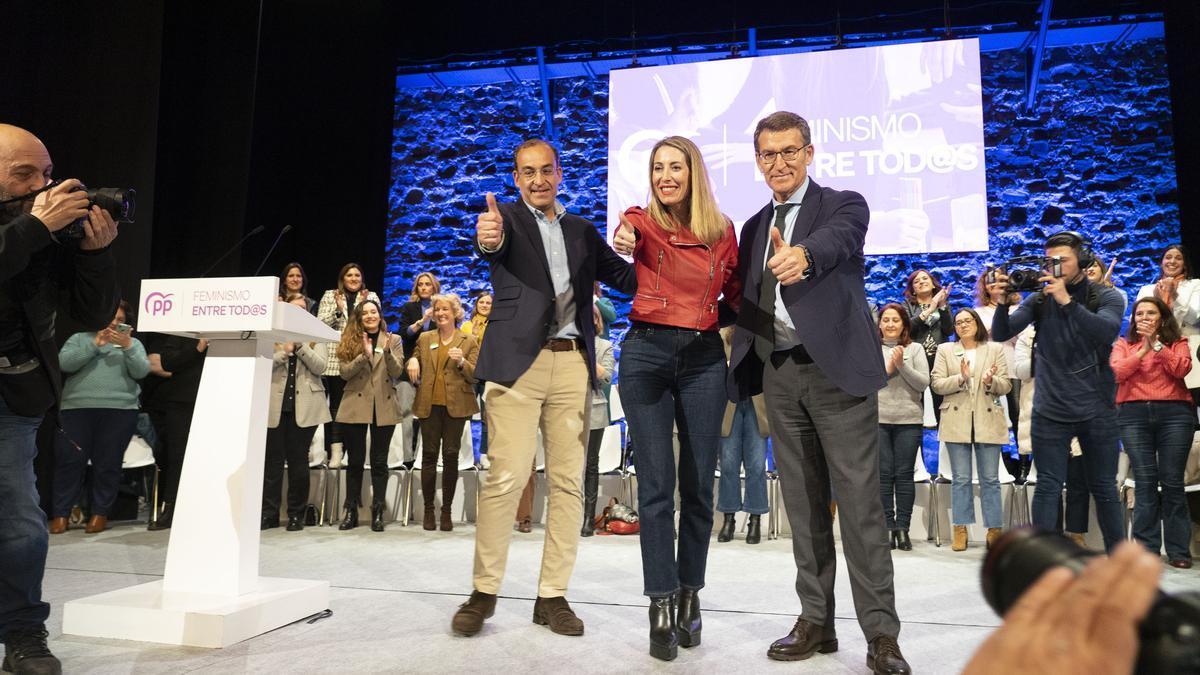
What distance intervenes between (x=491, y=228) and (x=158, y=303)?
1230 millimetres

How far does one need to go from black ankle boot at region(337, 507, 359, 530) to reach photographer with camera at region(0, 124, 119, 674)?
3.38m

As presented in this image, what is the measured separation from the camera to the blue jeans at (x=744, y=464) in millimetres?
5250

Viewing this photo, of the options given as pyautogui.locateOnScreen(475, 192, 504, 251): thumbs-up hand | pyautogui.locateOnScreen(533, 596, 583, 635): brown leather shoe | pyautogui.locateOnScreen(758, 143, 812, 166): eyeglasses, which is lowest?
pyautogui.locateOnScreen(533, 596, 583, 635): brown leather shoe

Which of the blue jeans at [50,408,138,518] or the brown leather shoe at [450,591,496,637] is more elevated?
the blue jeans at [50,408,138,518]

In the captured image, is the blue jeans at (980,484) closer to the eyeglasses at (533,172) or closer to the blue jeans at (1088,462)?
the blue jeans at (1088,462)

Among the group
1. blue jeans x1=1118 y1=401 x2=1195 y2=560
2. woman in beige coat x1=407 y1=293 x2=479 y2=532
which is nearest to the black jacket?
woman in beige coat x1=407 y1=293 x2=479 y2=532

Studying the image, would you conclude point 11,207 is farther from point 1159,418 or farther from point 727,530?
point 1159,418

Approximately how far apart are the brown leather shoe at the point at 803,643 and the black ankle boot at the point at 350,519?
3848 millimetres

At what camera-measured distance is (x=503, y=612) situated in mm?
2957

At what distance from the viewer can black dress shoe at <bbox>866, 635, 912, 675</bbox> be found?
7.06 feet

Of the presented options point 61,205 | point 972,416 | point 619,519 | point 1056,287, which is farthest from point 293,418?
point 1056,287

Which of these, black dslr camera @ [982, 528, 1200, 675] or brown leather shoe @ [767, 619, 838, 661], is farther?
brown leather shoe @ [767, 619, 838, 661]

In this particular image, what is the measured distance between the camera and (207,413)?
290cm

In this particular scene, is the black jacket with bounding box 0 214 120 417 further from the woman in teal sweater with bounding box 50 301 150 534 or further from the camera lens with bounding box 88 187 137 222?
the woman in teal sweater with bounding box 50 301 150 534
